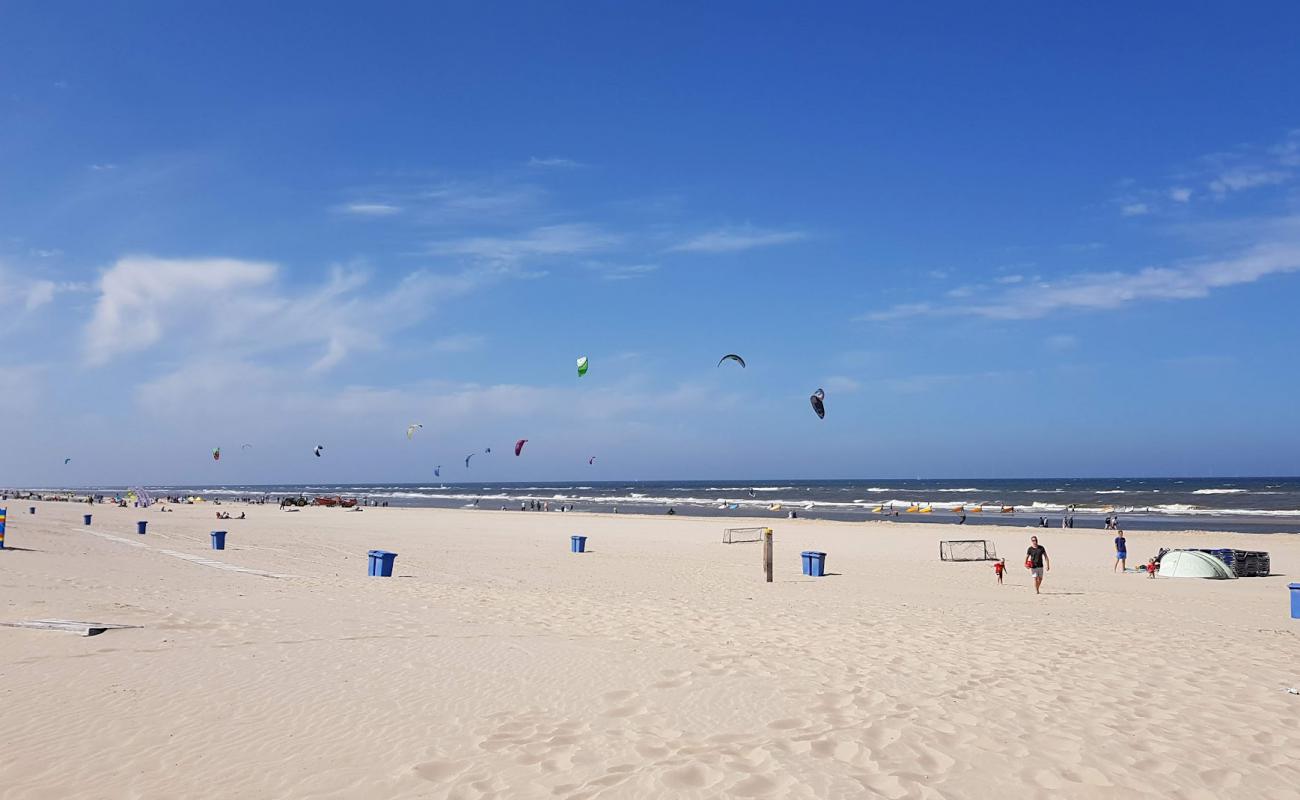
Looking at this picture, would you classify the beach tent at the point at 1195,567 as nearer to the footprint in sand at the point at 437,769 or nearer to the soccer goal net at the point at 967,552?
the soccer goal net at the point at 967,552

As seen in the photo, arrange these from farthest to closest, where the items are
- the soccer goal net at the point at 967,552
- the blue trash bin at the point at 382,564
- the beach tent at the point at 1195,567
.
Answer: the soccer goal net at the point at 967,552
the beach tent at the point at 1195,567
the blue trash bin at the point at 382,564

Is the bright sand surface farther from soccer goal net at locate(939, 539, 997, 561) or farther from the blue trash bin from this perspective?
soccer goal net at locate(939, 539, 997, 561)

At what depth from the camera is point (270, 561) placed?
67.0 feet

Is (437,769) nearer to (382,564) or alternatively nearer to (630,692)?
(630,692)

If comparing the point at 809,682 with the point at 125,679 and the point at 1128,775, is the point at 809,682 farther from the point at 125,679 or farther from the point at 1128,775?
the point at 125,679

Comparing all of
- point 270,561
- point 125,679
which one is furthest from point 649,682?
point 270,561

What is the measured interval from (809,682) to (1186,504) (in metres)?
69.3

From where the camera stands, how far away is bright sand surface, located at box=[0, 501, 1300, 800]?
5.22 m

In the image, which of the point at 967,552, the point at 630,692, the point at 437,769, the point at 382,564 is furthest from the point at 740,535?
the point at 437,769

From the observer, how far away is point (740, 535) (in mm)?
36562

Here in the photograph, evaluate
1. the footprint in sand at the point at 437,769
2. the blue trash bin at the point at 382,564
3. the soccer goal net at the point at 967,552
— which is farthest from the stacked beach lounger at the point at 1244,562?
the footprint in sand at the point at 437,769

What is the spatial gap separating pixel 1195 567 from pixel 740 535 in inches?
763

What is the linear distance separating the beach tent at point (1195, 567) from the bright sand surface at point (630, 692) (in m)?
3.54

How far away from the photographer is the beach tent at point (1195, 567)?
63.4 ft
